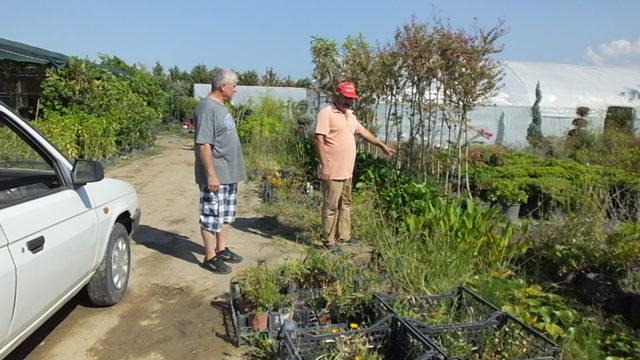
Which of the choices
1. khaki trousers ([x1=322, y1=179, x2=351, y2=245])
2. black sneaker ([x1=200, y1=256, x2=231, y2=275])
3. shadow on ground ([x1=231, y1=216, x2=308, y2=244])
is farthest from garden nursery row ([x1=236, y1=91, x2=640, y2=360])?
black sneaker ([x1=200, y1=256, x2=231, y2=275])

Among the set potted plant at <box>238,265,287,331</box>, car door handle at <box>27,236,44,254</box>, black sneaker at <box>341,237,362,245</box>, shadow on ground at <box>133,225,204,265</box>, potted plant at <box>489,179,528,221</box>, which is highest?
car door handle at <box>27,236,44,254</box>

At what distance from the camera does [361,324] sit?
377 cm

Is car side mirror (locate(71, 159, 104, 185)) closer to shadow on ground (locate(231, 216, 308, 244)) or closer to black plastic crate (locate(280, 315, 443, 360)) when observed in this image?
black plastic crate (locate(280, 315, 443, 360))

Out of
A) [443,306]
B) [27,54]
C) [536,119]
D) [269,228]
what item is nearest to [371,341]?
[443,306]

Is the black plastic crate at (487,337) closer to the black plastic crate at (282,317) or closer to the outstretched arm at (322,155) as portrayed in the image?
the black plastic crate at (282,317)

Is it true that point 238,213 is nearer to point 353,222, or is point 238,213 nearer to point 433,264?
point 353,222

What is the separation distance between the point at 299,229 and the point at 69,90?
883 cm

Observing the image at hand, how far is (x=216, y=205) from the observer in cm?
512

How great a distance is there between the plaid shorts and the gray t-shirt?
118 mm

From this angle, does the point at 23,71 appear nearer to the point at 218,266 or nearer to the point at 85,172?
the point at 218,266

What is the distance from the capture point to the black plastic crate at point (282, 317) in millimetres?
3699

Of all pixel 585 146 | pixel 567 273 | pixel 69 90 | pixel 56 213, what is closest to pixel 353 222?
pixel 567 273

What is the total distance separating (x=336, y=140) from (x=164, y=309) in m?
2.36

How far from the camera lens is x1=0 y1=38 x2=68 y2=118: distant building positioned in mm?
12127
